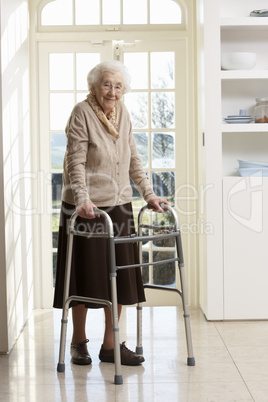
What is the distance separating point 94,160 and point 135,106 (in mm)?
1608

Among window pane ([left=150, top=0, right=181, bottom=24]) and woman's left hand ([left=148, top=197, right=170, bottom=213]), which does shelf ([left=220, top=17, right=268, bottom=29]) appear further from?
woman's left hand ([left=148, top=197, right=170, bottom=213])

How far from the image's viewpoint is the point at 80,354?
3.14 metres

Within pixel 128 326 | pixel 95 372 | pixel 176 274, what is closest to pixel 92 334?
pixel 128 326

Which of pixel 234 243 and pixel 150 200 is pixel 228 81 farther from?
pixel 150 200

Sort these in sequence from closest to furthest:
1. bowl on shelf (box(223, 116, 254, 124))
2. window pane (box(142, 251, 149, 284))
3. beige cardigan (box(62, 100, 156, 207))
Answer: beige cardigan (box(62, 100, 156, 207)) → bowl on shelf (box(223, 116, 254, 124)) → window pane (box(142, 251, 149, 284))

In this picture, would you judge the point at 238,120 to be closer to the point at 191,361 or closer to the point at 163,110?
the point at 163,110

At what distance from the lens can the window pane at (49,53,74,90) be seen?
4.46 metres

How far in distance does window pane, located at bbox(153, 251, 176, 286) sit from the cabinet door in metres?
0.70

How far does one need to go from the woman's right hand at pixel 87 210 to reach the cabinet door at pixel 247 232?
141cm

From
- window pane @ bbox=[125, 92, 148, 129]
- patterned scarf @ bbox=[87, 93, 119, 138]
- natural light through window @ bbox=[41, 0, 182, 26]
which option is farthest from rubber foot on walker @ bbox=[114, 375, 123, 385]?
natural light through window @ bbox=[41, 0, 182, 26]

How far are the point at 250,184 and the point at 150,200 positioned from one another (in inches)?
43.4

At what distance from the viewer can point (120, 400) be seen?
2.63m

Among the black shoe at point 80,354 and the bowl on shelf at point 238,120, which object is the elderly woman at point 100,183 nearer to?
the black shoe at point 80,354

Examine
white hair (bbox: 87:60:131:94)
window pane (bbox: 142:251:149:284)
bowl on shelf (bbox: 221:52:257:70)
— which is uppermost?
bowl on shelf (bbox: 221:52:257:70)
